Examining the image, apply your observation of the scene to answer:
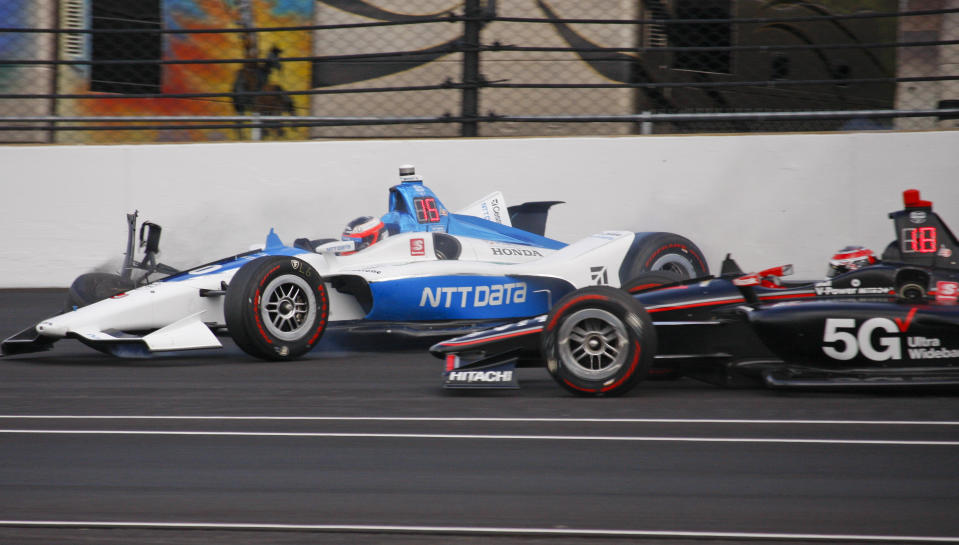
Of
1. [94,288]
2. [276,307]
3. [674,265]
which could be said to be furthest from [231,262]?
[674,265]

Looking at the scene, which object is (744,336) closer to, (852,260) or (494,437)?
(852,260)

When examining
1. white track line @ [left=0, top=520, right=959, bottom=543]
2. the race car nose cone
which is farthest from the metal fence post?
white track line @ [left=0, top=520, right=959, bottom=543]

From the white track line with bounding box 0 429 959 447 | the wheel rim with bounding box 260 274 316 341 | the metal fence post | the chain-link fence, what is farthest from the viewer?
the chain-link fence

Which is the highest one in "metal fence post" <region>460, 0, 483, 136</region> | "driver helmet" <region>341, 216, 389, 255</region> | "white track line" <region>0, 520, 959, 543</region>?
"metal fence post" <region>460, 0, 483, 136</region>

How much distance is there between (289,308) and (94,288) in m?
1.56

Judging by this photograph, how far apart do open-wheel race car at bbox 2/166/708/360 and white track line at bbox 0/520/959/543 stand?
2973 mm

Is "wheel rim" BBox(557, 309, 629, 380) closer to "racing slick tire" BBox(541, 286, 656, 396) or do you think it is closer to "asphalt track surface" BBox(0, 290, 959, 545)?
"racing slick tire" BBox(541, 286, 656, 396)

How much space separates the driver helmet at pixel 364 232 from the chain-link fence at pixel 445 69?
318 cm

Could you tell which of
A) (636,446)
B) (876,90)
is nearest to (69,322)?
(636,446)

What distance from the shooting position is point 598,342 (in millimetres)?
5137

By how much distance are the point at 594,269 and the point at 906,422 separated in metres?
2.91

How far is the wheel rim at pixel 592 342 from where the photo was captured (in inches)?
199

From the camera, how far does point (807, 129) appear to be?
37.5 feet

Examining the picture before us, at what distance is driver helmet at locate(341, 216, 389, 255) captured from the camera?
7.30 m
